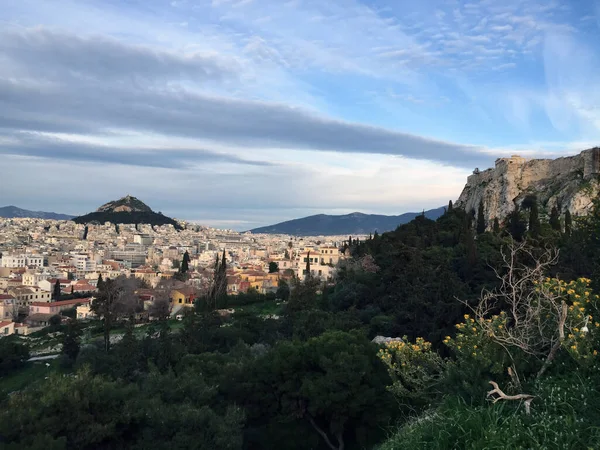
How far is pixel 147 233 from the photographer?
174250mm

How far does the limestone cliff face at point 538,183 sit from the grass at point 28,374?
1225 inches

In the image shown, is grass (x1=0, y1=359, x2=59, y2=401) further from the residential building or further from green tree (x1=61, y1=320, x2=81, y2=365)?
the residential building

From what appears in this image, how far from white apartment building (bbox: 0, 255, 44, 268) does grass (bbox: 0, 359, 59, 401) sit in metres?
78.0

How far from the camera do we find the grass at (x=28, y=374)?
26.5 meters

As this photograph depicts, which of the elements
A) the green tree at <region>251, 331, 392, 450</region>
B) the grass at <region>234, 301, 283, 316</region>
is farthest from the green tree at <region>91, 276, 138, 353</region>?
the green tree at <region>251, 331, 392, 450</region>

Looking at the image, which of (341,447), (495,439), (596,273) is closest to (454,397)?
(495,439)

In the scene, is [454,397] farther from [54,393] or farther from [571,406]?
[54,393]

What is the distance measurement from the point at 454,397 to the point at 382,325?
51.7 ft

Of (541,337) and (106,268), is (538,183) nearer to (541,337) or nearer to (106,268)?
(541,337)

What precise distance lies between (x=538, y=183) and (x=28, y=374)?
36.4m

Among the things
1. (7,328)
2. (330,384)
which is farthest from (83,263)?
(330,384)

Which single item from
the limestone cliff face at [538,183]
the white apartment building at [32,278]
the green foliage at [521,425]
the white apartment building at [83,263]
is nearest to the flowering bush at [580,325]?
the green foliage at [521,425]

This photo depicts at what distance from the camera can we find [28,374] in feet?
92.2

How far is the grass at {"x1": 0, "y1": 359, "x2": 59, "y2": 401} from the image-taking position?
86.9ft
